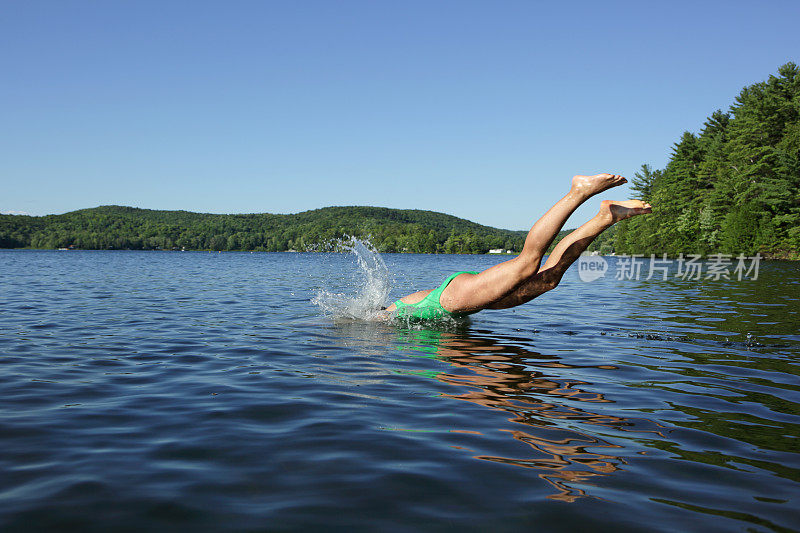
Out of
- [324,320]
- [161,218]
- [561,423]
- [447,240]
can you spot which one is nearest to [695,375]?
[561,423]

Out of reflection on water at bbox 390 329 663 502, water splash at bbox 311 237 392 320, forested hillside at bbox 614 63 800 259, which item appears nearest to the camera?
Answer: reflection on water at bbox 390 329 663 502

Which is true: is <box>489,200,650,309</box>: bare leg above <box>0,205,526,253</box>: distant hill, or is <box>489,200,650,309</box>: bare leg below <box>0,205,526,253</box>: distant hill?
below

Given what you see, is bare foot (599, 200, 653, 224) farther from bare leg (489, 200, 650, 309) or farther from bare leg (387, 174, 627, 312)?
bare leg (387, 174, 627, 312)

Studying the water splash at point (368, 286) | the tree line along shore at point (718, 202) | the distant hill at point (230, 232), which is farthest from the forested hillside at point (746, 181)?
the distant hill at point (230, 232)

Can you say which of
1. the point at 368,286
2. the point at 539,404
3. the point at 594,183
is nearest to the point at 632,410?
the point at 539,404

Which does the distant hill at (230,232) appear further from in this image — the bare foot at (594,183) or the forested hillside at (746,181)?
the bare foot at (594,183)

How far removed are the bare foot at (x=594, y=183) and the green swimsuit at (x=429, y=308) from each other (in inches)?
117

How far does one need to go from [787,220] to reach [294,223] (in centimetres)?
13985

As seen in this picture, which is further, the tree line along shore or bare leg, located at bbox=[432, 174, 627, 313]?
the tree line along shore

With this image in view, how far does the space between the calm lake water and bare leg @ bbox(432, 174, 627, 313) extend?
40.6 inches

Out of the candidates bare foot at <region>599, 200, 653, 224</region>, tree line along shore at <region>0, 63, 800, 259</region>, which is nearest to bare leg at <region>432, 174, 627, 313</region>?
bare foot at <region>599, 200, 653, 224</region>

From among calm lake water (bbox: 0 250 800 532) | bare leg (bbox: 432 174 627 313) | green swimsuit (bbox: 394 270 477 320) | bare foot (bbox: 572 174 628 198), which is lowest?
calm lake water (bbox: 0 250 800 532)

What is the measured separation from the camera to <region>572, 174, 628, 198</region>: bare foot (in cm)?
716

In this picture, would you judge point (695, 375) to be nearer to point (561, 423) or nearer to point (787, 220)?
point (561, 423)
